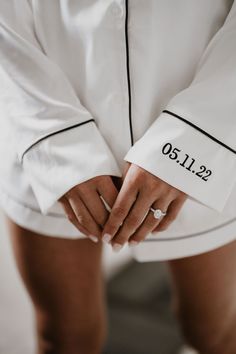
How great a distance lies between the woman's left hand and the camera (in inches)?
28.0

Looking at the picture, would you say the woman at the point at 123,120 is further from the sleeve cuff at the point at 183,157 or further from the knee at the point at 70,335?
the knee at the point at 70,335

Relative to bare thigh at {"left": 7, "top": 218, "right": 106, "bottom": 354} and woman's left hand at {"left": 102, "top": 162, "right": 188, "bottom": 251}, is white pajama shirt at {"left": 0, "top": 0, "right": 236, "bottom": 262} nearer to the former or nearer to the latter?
woman's left hand at {"left": 102, "top": 162, "right": 188, "bottom": 251}

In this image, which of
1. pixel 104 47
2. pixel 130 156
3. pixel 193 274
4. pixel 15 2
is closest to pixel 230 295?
pixel 193 274

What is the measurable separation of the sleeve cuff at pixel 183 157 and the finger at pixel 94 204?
7 cm

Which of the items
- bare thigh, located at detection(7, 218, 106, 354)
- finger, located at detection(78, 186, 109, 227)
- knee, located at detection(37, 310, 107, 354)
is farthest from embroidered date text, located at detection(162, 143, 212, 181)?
knee, located at detection(37, 310, 107, 354)

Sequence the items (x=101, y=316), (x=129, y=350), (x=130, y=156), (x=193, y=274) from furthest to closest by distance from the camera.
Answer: (x=129, y=350) → (x=101, y=316) → (x=193, y=274) → (x=130, y=156)

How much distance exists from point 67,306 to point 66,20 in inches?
20.1

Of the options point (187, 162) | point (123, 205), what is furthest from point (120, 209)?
point (187, 162)

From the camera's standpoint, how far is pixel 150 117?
76cm

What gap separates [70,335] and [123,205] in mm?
A: 389

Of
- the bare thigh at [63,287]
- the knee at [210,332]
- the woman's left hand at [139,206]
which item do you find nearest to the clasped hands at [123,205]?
the woman's left hand at [139,206]

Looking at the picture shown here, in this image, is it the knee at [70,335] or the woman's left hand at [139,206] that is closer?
the woman's left hand at [139,206]

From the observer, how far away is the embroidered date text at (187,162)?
0.70 meters

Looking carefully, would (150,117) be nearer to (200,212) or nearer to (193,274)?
(200,212)
